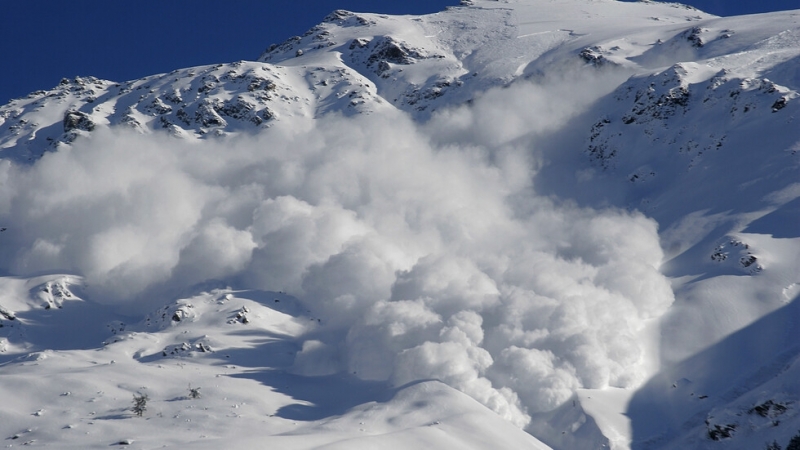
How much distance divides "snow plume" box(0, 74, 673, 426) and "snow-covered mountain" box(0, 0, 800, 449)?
40 centimetres

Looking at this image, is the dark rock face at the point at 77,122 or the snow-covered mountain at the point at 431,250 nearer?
the snow-covered mountain at the point at 431,250

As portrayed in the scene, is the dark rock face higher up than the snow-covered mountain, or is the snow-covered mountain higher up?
the dark rock face

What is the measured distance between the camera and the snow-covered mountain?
55906 mm

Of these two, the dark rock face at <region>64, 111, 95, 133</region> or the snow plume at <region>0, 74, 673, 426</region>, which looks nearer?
the snow plume at <region>0, 74, 673, 426</region>

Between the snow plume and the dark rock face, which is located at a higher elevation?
the dark rock face

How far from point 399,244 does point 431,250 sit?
15.5 feet

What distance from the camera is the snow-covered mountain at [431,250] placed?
55906 mm

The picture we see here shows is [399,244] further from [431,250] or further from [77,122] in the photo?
[77,122]

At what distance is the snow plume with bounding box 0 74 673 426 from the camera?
6606cm

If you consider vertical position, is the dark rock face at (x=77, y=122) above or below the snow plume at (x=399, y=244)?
above

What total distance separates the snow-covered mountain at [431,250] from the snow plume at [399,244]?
0.40 metres

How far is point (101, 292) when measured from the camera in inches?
3752

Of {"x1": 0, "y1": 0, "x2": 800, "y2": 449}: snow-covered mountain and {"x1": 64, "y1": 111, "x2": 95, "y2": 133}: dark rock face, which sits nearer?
{"x1": 0, "y1": 0, "x2": 800, "y2": 449}: snow-covered mountain

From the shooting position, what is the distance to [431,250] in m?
95.9
